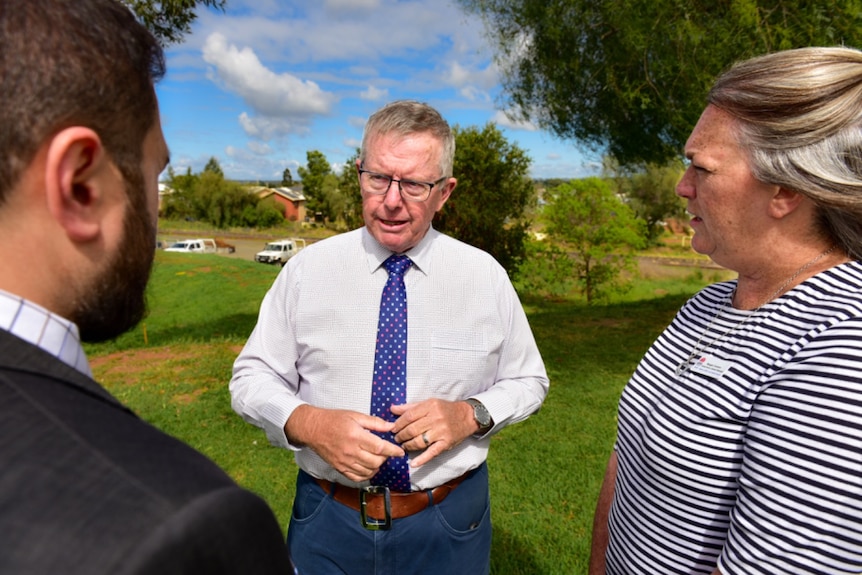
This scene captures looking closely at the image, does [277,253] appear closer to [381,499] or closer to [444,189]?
[444,189]

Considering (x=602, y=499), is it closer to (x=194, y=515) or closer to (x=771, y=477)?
(x=771, y=477)

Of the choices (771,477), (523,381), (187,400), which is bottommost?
(187,400)

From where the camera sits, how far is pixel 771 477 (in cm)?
129

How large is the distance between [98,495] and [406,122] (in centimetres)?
198

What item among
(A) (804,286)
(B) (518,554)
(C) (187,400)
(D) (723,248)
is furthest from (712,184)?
(C) (187,400)

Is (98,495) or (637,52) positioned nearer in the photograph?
(98,495)

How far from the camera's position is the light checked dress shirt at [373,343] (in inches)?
90.0

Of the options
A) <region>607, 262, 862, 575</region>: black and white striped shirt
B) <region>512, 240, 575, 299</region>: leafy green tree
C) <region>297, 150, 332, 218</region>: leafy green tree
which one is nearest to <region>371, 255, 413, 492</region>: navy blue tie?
<region>607, 262, 862, 575</region>: black and white striped shirt

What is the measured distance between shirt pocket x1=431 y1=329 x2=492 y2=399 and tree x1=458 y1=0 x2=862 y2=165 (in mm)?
5930

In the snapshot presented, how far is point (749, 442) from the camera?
139cm

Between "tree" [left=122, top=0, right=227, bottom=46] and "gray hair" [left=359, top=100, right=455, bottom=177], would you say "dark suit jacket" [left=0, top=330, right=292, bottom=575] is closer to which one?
"gray hair" [left=359, top=100, right=455, bottom=177]

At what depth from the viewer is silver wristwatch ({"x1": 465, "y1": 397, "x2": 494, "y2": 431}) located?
7.38ft

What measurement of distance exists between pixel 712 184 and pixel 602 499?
1.25m

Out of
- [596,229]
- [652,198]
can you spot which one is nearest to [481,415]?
[596,229]
